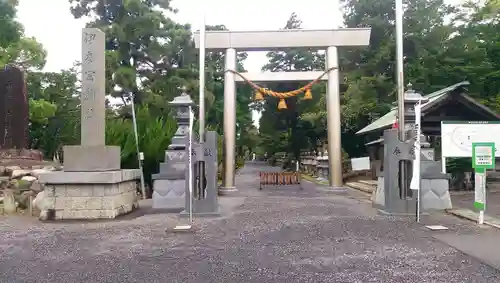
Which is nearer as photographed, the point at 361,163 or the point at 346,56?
the point at 361,163

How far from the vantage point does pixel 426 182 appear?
37.2 feet

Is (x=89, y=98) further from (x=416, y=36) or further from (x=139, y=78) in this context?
(x=416, y=36)

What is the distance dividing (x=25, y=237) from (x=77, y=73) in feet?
85.8

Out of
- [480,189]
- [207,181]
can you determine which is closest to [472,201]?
[480,189]

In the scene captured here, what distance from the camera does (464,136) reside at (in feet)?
39.6

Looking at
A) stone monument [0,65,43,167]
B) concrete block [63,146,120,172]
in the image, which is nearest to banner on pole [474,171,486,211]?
concrete block [63,146,120,172]

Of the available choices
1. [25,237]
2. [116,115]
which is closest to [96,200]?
[25,237]

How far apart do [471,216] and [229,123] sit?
9638mm

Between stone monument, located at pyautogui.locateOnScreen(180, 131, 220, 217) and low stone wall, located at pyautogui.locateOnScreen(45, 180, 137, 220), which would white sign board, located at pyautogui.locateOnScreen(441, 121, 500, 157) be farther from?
low stone wall, located at pyautogui.locateOnScreen(45, 180, 137, 220)

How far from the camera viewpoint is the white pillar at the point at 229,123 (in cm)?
1692

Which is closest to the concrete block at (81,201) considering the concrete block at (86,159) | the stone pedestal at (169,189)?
the concrete block at (86,159)

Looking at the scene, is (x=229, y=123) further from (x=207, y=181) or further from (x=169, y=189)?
(x=207, y=181)

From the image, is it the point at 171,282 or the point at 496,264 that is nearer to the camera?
the point at 171,282

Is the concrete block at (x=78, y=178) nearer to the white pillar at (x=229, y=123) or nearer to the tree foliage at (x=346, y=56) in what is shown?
the white pillar at (x=229, y=123)
